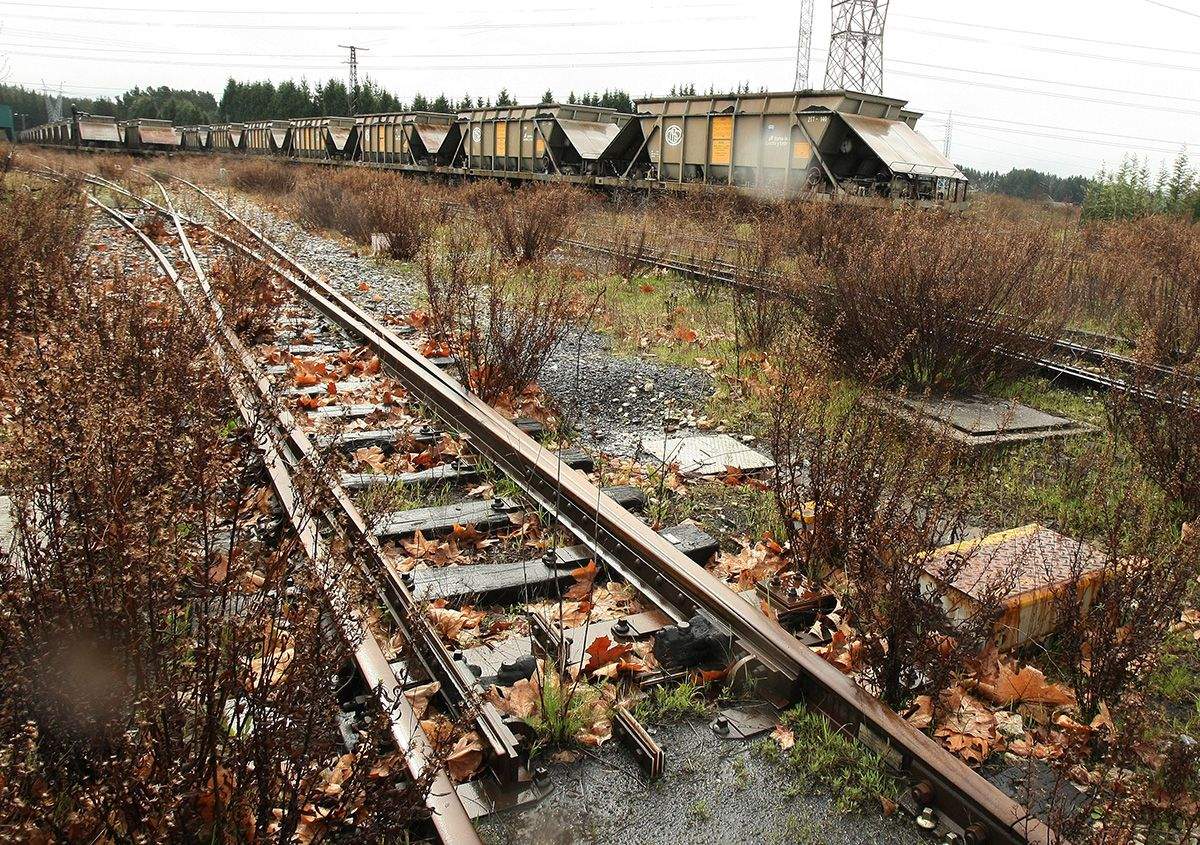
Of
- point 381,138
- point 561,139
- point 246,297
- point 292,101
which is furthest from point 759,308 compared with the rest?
point 292,101

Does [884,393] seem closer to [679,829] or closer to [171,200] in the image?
[679,829]

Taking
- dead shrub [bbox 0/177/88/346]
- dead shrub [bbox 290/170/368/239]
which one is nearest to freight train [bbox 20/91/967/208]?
dead shrub [bbox 290/170/368/239]

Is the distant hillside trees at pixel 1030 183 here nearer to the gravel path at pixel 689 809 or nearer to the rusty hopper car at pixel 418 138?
the rusty hopper car at pixel 418 138

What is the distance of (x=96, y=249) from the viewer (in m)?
12.0

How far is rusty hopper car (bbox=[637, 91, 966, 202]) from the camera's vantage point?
16703mm

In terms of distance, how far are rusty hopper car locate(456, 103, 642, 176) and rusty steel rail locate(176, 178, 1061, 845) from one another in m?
18.1

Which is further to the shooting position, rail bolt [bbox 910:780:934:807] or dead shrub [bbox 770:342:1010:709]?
dead shrub [bbox 770:342:1010:709]

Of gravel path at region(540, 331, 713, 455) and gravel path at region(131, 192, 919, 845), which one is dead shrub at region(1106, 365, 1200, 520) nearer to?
gravel path at region(540, 331, 713, 455)

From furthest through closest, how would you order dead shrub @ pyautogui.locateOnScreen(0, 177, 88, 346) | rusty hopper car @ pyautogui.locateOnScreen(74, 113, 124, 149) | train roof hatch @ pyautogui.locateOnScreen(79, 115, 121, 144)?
1. train roof hatch @ pyautogui.locateOnScreen(79, 115, 121, 144)
2. rusty hopper car @ pyautogui.locateOnScreen(74, 113, 124, 149)
3. dead shrub @ pyautogui.locateOnScreen(0, 177, 88, 346)

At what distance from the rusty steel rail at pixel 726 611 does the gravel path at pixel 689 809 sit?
0.64 ft

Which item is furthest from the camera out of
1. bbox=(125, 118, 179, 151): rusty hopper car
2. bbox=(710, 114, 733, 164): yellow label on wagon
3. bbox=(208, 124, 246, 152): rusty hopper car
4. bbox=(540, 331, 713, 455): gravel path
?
bbox=(208, 124, 246, 152): rusty hopper car

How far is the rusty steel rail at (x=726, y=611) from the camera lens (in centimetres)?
235

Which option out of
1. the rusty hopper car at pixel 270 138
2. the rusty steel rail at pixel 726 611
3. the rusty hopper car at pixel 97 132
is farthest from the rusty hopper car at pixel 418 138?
the rusty hopper car at pixel 97 132

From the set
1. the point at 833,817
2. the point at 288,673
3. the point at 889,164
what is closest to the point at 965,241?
the point at 833,817
